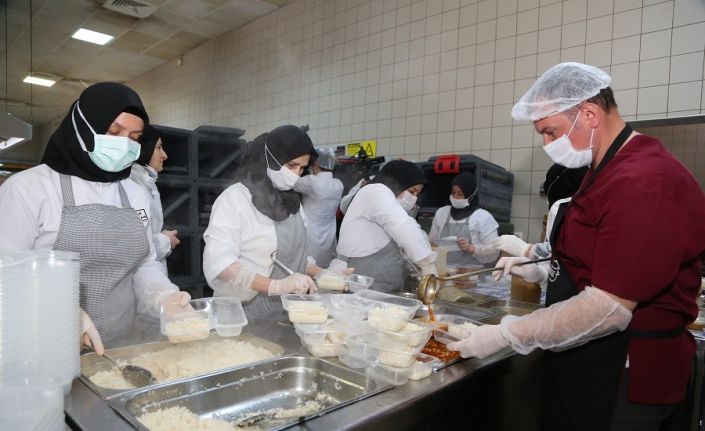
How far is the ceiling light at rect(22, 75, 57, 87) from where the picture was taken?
10.1m

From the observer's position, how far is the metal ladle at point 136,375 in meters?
1.34

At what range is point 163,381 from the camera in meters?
1.35

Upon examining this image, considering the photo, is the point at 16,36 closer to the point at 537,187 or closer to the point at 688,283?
the point at 537,187

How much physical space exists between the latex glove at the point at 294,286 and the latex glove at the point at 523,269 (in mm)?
999

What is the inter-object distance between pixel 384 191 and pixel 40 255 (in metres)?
2.20

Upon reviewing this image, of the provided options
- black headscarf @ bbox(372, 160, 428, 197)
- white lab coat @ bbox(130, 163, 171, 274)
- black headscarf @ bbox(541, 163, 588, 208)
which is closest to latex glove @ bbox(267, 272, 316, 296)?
white lab coat @ bbox(130, 163, 171, 274)

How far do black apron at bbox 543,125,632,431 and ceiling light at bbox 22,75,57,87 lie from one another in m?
11.9

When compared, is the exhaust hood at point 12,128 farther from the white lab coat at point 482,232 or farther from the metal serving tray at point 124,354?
the white lab coat at point 482,232

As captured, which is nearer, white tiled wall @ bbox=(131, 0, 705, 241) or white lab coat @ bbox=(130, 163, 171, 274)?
white lab coat @ bbox=(130, 163, 171, 274)

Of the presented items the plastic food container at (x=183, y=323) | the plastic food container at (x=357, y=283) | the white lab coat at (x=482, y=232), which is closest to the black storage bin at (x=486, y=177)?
the white lab coat at (x=482, y=232)

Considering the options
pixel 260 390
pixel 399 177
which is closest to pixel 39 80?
pixel 399 177

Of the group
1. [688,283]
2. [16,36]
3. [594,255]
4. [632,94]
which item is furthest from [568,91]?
[16,36]

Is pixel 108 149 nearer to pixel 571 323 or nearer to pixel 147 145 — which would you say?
pixel 147 145

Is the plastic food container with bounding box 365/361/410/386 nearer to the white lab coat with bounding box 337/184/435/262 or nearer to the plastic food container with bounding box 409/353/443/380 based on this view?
the plastic food container with bounding box 409/353/443/380
